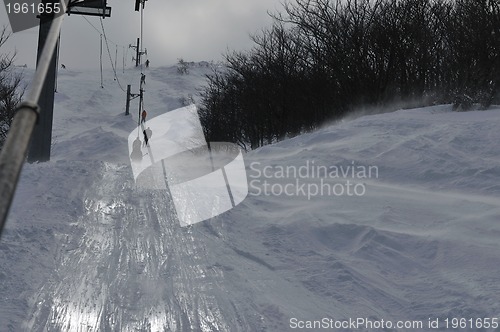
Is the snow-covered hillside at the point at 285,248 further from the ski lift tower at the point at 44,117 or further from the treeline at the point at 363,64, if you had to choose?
the treeline at the point at 363,64

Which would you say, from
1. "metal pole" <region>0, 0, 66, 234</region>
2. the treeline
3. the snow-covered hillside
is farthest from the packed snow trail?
the treeline

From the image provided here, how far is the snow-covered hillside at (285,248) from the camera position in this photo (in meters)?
4.57

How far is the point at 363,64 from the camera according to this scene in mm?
23422

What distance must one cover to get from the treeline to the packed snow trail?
11.0 m

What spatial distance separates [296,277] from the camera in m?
5.68

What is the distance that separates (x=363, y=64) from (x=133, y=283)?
65.6 feet

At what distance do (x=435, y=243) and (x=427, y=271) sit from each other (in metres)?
0.66

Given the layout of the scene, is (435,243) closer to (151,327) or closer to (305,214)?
(305,214)

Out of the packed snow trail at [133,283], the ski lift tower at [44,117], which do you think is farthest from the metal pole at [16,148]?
the ski lift tower at [44,117]

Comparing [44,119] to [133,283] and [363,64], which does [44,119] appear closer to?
[133,283]

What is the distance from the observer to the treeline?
1885 centimetres

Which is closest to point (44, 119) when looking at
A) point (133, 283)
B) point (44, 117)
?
point (44, 117)

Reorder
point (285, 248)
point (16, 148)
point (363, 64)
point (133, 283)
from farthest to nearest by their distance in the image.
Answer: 1. point (363, 64)
2. point (285, 248)
3. point (133, 283)
4. point (16, 148)

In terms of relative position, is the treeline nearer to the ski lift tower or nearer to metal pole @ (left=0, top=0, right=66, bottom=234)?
the ski lift tower
